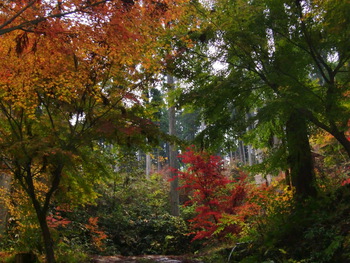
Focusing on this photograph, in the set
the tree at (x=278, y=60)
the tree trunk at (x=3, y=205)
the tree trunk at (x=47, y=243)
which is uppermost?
the tree at (x=278, y=60)

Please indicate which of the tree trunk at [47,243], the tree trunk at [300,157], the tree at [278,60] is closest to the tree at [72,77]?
the tree trunk at [47,243]

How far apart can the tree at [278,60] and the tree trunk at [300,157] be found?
0.11 feet

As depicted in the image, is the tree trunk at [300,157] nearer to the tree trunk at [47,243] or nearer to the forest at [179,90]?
the forest at [179,90]

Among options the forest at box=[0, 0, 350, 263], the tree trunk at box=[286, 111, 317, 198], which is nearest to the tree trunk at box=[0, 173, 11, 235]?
the forest at box=[0, 0, 350, 263]

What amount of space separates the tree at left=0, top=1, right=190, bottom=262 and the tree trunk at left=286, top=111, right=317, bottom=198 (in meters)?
2.89

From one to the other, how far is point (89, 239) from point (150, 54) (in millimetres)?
8708

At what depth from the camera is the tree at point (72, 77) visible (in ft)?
16.6

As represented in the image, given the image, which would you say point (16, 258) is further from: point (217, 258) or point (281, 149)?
point (281, 149)

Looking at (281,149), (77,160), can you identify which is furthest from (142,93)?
(281,149)

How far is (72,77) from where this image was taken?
6230 mm

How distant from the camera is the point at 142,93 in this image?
283 inches

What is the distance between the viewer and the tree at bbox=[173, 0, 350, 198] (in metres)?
5.34

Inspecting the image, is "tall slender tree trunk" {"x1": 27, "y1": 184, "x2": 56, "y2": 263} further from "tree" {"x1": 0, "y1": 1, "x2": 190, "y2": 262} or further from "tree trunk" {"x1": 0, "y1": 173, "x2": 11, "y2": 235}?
"tree trunk" {"x1": 0, "y1": 173, "x2": 11, "y2": 235}

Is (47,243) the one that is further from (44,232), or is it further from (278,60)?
(278,60)
